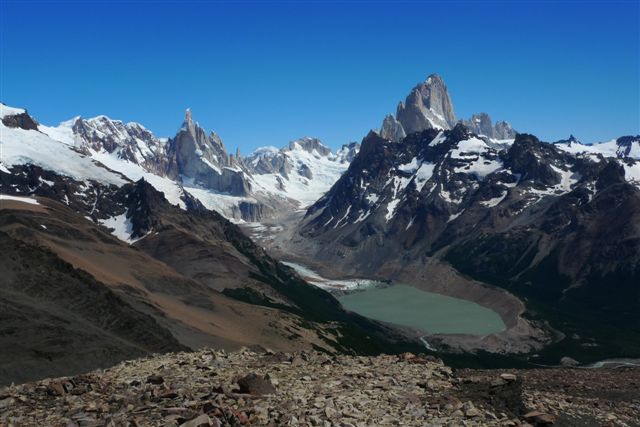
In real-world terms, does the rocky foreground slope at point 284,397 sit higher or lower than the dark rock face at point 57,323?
higher

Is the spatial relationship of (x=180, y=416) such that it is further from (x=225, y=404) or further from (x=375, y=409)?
(x=375, y=409)

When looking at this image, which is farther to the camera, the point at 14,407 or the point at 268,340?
the point at 268,340

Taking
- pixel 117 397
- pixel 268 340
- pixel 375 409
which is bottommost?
pixel 268 340

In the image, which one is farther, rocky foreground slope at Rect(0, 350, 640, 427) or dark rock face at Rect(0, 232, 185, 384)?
dark rock face at Rect(0, 232, 185, 384)

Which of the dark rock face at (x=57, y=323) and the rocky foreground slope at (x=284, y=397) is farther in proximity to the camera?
the dark rock face at (x=57, y=323)

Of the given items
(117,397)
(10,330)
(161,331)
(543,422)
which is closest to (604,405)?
(543,422)

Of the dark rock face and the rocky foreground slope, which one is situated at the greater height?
the rocky foreground slope

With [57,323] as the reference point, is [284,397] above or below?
above

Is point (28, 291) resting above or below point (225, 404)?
below
